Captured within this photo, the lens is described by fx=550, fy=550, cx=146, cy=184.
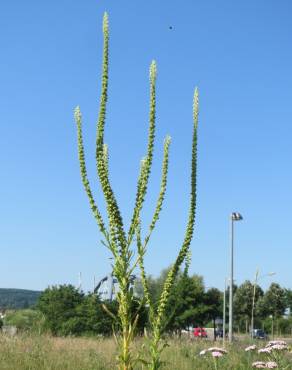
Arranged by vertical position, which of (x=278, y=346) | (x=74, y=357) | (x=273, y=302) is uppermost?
(x=273, y=302)

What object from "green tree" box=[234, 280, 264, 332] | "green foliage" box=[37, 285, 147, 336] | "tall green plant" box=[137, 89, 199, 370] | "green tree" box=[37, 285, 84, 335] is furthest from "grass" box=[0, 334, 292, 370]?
"green tree" box=[234, 280, 264, 332]

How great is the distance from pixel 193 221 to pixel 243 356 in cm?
1099

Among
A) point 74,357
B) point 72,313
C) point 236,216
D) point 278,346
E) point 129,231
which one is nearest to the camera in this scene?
point 129,231

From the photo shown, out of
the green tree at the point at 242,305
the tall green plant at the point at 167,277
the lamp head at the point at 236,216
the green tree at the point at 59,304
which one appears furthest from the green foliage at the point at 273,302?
the tall green plant at the point at 167,277

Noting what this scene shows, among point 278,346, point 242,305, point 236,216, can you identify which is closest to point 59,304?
point 236,216

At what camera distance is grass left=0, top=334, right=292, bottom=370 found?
1125 centimetres

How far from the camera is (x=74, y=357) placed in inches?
487

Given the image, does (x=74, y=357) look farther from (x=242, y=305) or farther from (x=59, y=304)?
(x=242, y=305)

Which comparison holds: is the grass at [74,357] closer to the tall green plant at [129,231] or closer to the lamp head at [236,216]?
the tall green plant at [129,231]

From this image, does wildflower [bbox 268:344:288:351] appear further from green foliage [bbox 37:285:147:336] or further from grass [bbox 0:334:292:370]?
green foliage [bbox 37:285:147:336]

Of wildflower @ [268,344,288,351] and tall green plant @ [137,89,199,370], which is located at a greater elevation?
tall green plant @ [137,89,199,370]

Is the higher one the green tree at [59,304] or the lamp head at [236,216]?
the lamp head at [236,216]

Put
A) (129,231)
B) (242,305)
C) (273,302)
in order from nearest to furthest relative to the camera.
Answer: (129,231), (273,302), (242,305)

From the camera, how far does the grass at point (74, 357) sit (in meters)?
11.2
